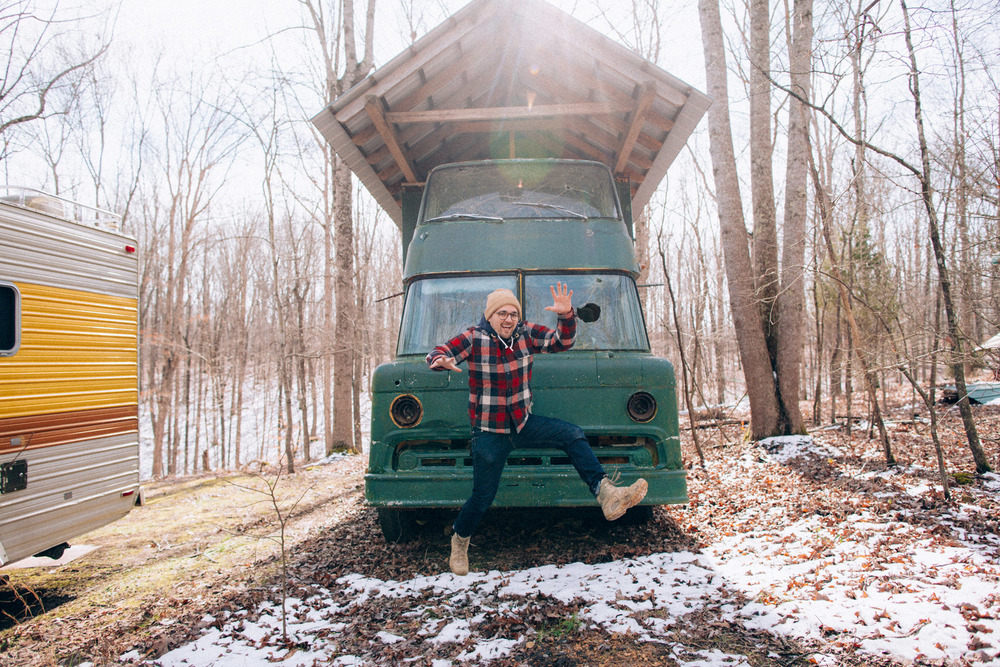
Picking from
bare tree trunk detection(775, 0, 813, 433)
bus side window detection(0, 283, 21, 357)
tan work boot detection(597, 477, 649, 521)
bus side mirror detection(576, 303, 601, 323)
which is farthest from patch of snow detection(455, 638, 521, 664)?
bare tree trunk detection(775, 0, 813, 433)

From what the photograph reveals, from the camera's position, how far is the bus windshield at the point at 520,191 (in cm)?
544

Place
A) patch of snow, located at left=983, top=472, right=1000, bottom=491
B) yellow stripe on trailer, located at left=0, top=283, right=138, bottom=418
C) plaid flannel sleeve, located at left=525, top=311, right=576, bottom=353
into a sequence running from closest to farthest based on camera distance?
plaid flannel sleeve, located at left=525, top=311, right=576, bottom=353, yellow stripe on trailer, located at left=0, top=283, right=138, bottom=418, patch of snow, located at left=983, top=472, right=1000, bottom=491

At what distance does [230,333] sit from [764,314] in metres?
31.9

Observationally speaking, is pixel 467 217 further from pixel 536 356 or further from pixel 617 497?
pixel 617 497

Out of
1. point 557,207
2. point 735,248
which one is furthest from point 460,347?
point 735,248

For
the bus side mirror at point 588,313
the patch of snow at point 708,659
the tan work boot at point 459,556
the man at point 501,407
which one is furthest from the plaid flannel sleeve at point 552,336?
the patch of snow at point 708,659

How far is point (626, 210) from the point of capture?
20.2 ft

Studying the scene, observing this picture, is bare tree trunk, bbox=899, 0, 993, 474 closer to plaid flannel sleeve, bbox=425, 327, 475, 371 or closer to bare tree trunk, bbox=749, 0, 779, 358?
bare tree trunk, bbox=749, 0, 779, 358

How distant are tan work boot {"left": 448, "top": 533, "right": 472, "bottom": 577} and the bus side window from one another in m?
3.67

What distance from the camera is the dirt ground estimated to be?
3.15 meters

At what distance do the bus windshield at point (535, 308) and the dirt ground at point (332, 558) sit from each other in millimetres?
1727

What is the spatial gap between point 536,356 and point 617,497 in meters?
1.31

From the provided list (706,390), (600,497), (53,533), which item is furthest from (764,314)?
(706,390)

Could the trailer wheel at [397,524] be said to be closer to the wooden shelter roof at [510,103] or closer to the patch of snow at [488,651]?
the patch of snow at [488,651]
